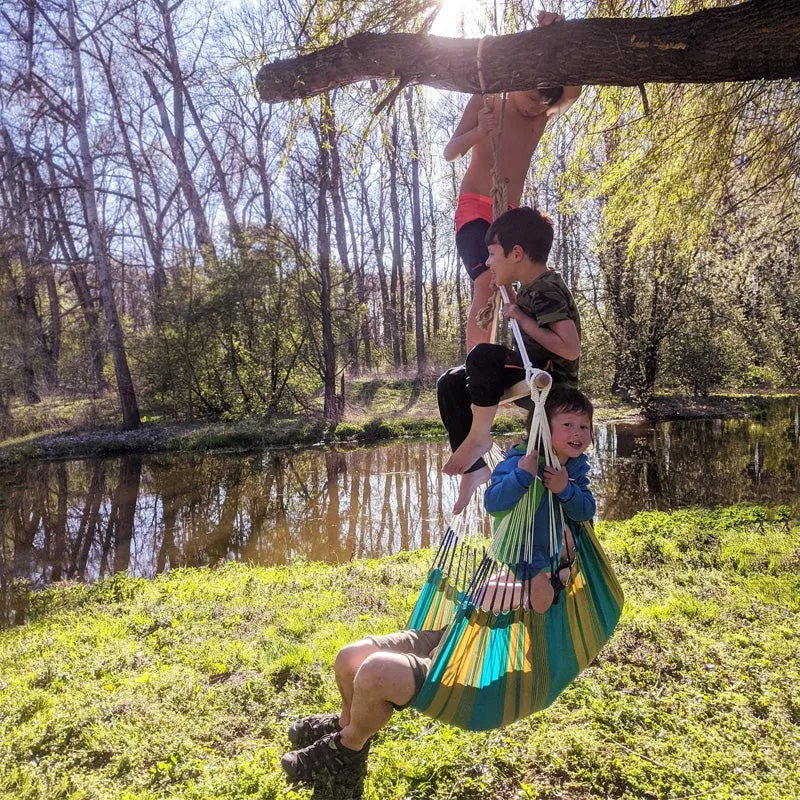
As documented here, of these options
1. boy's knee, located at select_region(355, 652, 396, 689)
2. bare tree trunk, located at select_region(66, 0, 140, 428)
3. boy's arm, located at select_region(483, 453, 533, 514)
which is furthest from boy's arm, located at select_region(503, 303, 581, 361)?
bare tree trunk, located at select_region(66, 0, 140, 428)

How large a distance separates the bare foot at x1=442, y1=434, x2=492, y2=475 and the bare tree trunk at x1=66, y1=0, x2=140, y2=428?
37.3 ft

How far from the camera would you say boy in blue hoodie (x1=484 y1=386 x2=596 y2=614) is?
1.54 metres

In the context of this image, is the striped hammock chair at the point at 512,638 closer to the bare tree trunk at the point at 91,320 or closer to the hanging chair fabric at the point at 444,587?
the hanging chair fabric at the point at 444,587

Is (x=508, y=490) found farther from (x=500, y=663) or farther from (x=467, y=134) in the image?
(x=467, y=134)

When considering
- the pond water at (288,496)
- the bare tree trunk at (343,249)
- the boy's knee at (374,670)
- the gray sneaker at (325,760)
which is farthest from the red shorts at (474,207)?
the bare tree trunk at (343,249)

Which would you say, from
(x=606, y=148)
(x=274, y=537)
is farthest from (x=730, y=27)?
(x=274, y=537)

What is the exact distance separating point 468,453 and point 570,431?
0.37 m

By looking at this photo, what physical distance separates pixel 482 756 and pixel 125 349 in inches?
504

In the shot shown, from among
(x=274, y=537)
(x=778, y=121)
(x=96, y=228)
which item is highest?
(x=96, y=228)

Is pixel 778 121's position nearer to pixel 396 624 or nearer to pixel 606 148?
pixel 606 148

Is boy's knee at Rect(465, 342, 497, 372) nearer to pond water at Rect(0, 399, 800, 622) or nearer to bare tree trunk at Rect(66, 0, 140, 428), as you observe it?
pond water at Rect(0, 399, 800, 622)

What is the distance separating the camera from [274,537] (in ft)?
22.7

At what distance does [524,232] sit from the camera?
1.68 meters

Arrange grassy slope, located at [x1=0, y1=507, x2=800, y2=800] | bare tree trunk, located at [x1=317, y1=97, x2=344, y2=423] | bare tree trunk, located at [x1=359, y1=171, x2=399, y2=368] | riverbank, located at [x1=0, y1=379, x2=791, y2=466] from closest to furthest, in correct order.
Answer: grassy slope, located at [x1=0, y1=507, x2=800, y2=800] < riverbank, located at [x1=0, y1=379, x2=791, y2=466] < bare tree trunk, located at [x1=317, y1=97, x2=344, y2=423] < bare tree trunk, located at [x1=359, y1=171, x2=399, y2=368]
